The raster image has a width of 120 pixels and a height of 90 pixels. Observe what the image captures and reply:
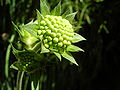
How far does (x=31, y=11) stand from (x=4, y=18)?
13cm

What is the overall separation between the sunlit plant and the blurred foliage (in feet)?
1.14

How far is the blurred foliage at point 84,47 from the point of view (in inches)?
49.0

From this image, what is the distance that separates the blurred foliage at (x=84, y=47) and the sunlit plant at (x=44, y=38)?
1.14 ft

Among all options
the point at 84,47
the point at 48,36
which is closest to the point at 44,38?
the point at 48,36

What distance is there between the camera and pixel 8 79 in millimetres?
1211

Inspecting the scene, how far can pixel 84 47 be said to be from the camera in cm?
152

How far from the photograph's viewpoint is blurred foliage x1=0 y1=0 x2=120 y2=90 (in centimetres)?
125

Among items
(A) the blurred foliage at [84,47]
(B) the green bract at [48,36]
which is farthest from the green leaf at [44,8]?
(A) the blurred foliage at [84,47]

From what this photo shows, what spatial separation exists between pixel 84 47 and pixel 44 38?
28.2 inches

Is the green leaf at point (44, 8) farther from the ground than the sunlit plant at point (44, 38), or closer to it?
farther from the ground

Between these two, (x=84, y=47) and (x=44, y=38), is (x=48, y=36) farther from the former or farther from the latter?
(x=84, y=47)

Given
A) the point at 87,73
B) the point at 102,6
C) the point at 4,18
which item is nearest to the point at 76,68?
the point at 87,73

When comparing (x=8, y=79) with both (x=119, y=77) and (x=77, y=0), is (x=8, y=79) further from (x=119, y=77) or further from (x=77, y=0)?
(x=119, y=77)

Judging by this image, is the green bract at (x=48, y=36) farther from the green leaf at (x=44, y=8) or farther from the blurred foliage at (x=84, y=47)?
the blurred foliage at (x=84, y=47)
